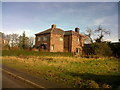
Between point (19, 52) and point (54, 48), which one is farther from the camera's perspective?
point (54, 48)

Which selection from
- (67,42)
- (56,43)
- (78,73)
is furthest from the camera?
(67,42)

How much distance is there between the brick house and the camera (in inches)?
1661

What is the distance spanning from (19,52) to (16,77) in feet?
75.4

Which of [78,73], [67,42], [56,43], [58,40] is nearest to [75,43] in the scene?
[67,42]

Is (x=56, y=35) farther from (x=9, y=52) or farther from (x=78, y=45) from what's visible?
(x=9, y=52)

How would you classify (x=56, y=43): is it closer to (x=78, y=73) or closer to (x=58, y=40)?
(x=58, y=40)

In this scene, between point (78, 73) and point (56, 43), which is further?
point (56, 43)

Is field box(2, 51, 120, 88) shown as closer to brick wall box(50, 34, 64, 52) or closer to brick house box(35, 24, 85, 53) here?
brick wall box(50, 34, 64, 52)

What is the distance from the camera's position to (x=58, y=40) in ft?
145

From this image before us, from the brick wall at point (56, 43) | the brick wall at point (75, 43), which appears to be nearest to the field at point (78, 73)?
the brick wall at point (56, 43)

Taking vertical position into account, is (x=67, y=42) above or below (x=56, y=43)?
above

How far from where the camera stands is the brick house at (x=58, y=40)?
4220 centimetres

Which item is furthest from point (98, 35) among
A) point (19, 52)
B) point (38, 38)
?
point (19, 52)

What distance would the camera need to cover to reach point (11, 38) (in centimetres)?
8894
